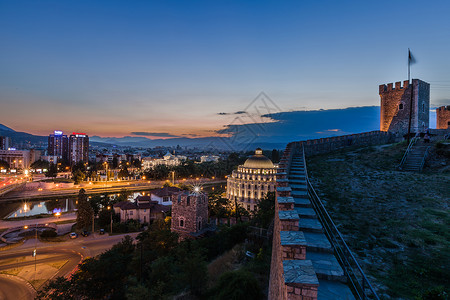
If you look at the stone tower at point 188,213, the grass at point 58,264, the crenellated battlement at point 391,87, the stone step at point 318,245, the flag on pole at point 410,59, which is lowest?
the grass at point 58,264

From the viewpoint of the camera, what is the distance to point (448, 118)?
1936 centimetres

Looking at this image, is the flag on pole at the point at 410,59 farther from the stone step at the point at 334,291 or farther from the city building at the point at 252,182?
the city building at the point at 252,182

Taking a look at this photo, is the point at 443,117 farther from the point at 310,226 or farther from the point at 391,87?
the point at 310,226

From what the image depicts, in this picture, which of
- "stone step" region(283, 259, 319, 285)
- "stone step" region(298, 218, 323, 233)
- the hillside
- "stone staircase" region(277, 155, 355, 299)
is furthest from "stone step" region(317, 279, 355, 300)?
"stone step" region(298, 218, 323, 233)

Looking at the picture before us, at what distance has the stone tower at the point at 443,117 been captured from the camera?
63.8ft

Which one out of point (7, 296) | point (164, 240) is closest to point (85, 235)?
point (7, 296)

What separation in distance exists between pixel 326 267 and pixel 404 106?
69.3 ft

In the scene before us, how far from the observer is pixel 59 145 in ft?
266

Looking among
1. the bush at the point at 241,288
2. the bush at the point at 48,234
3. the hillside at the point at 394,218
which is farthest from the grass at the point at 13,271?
the hillside at the point at 394,218

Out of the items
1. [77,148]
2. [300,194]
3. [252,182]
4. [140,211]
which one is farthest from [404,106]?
[77,148]

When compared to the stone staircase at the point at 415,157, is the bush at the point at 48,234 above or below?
below

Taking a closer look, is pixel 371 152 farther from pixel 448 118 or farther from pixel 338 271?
pixel 338 271

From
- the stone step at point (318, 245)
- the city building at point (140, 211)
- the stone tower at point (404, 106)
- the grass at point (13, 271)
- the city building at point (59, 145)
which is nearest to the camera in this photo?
the stone step at point (318, 245)

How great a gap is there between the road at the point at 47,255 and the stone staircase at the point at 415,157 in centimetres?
2019
